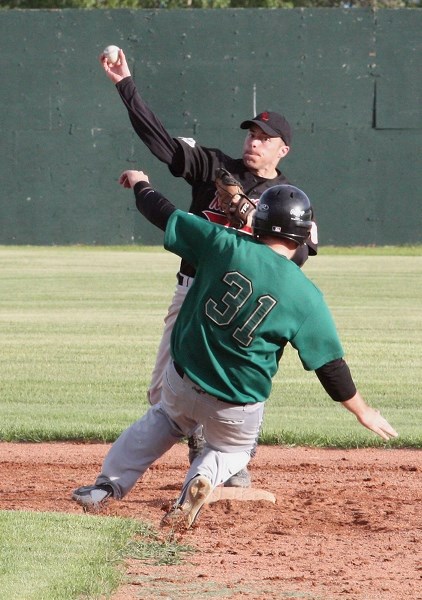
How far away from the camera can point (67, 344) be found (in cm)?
1191

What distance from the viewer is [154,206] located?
4992 millimetres

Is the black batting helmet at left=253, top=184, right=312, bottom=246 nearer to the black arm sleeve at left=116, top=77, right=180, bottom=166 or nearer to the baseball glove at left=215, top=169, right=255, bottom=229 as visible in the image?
the baseball glove at left=215, top=169, right=255, bottom=229

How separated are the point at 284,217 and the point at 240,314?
0.44 metres

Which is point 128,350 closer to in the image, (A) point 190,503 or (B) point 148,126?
(B) point 148,126

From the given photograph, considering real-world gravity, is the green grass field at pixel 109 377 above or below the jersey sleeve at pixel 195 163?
Result: below

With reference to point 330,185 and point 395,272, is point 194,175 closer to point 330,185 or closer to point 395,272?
point 395,272

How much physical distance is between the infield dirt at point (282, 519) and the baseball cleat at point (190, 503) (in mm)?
80

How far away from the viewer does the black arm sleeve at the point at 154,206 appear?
4953 mm

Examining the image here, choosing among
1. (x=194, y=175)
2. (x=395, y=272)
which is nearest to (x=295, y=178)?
(x=395, y=272)

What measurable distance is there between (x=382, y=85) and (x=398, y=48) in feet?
2.74

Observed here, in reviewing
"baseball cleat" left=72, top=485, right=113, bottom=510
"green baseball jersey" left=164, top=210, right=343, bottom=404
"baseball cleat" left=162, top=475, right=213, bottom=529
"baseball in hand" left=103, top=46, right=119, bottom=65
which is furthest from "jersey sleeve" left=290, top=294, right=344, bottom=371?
"baseball in hand" left=103, top=46, right=119, bottom=65

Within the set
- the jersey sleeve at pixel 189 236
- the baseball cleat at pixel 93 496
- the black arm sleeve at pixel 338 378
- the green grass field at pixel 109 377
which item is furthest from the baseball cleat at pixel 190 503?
the jersey sleeve at pixel 189 236

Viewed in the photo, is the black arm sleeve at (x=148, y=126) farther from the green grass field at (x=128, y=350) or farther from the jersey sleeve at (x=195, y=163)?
the green grass field at (x=128, y=350)

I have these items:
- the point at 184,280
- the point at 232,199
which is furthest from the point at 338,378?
the point at 184,280
